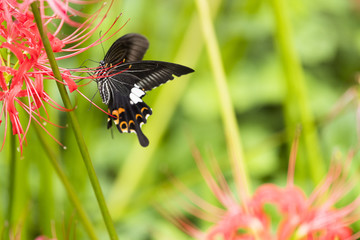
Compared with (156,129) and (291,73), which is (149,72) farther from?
(156,129)

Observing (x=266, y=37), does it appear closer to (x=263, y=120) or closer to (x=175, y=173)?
(x=263, y=120)

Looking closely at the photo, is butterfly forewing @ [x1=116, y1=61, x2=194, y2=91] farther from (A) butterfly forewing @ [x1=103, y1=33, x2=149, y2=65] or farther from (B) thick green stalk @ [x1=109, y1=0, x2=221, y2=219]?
(B) thick green stalk @ [x1=109, y1=0, x2=221, y2=219]

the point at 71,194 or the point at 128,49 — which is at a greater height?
the point at 128,49

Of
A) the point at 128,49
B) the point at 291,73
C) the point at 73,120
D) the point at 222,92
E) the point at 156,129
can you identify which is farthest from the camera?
Answer: the point at 156,129

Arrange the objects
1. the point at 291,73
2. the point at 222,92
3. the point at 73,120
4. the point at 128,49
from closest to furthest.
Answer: the point at 73,120 → the point at 128,49 → the point at 222,92 → the point at 291,73

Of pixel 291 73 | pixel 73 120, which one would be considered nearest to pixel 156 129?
pixel 291 73

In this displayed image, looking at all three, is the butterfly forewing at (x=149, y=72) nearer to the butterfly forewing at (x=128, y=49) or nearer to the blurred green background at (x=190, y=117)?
the butterfly forewing at (x=128, y=49)

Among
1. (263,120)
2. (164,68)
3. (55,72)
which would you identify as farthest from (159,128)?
(55,72)
